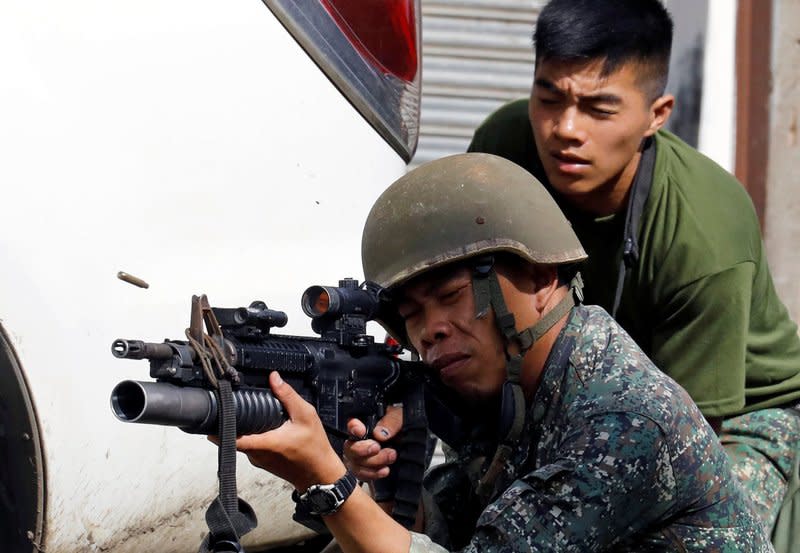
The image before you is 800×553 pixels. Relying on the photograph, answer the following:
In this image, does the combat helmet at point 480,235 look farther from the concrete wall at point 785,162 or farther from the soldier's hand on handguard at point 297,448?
the concrete wall at point 785,162

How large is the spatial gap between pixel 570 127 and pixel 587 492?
1.12 m

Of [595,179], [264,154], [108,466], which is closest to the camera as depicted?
[108,466]

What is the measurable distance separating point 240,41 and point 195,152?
0.25 metres

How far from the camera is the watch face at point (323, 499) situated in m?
2.18

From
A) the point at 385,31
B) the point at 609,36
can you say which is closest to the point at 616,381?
the point at 385,31

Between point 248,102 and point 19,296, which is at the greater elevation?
point 248,102

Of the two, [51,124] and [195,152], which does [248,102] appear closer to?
[195,152]

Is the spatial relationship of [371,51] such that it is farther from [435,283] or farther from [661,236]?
[661,236]

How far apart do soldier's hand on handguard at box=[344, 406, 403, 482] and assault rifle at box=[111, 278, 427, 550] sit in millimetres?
16

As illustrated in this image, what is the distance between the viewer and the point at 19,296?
2070 millimetres

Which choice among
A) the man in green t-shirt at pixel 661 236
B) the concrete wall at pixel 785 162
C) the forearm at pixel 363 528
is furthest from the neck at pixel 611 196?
the concrete wall at pixel 785 162

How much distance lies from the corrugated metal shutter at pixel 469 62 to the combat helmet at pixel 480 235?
2.81 meters

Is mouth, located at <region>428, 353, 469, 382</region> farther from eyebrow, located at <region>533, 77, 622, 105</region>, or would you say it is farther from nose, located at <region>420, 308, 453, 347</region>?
eyebrow, located at <region>533, 77, 622, 105</region>

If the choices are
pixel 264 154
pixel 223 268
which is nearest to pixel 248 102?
pixel 264 154
